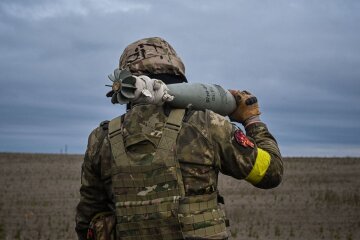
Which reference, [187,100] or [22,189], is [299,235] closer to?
[187,100]

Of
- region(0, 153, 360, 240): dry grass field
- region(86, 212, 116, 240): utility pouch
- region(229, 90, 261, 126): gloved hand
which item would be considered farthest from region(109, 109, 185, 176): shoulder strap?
region(0, 153, 360, 240): dry grass field

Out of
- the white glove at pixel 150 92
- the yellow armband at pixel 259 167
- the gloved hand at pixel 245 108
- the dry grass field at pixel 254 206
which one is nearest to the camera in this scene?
the white glove at pixel 150 92

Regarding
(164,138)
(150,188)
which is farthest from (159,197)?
(164,138)

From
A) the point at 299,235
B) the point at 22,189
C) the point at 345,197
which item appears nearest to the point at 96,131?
the point at 299,235

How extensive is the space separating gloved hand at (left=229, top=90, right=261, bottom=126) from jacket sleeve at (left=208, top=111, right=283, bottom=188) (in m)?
0.34

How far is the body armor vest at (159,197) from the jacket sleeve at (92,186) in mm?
258

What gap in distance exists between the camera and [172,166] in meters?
3.12

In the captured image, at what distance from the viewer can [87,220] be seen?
12.4 feet

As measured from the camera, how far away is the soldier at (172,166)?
123 inches

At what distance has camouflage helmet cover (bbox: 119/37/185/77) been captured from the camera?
11.4 ft

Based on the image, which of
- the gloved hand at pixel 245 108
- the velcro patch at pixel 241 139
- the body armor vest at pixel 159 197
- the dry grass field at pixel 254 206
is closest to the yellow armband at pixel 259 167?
the velcro patch at pixel 241 139

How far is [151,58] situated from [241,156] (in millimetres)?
901

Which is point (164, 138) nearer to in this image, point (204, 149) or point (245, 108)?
point (204, 149)

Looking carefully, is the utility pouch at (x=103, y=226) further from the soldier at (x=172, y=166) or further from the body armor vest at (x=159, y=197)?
the body armor vest at (x=159, y=197)
